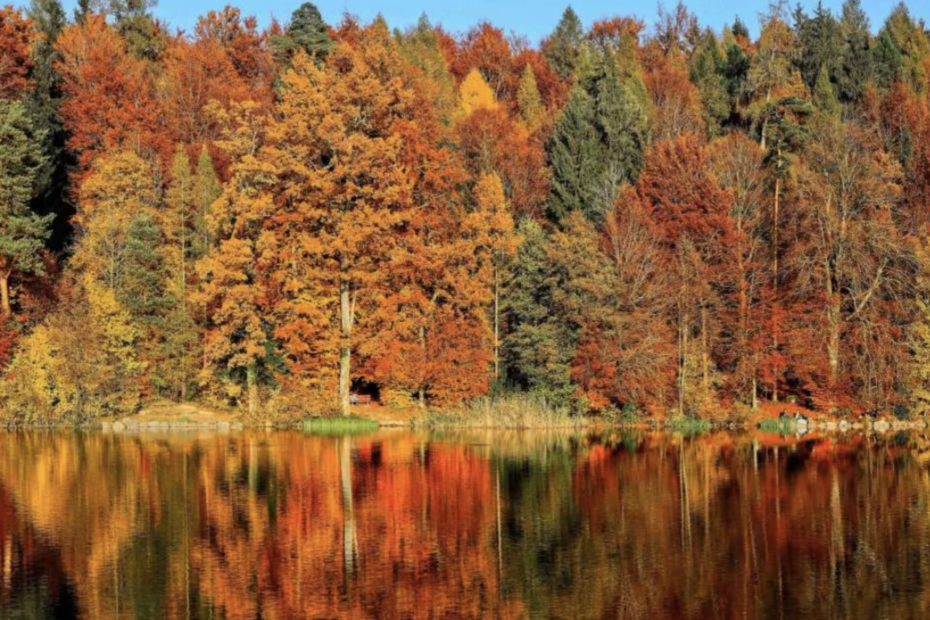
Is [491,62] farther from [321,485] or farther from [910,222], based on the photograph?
[321,485]

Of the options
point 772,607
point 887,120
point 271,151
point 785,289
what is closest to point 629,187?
point 785,289

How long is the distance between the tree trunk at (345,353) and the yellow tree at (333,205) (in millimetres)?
44

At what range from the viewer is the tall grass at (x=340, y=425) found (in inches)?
1980

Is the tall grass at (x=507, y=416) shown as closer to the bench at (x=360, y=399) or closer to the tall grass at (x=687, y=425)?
the tall grass at (x=687, y=425)

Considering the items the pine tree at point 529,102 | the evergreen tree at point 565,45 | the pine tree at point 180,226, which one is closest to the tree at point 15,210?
the pine tree at point 180,226

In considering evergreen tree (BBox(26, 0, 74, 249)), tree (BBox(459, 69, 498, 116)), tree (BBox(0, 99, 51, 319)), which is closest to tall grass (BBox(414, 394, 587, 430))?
tree (BBox(0, 99, 51, 319))

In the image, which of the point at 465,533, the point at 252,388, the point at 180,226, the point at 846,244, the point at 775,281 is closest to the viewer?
the point at 465,533

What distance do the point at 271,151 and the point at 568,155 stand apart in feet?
56.7

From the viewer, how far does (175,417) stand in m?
53.3

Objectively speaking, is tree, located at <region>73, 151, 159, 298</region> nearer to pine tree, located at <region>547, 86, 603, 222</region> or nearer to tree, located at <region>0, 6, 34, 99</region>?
tree, located at <region>0, 6, 34, 99</region>

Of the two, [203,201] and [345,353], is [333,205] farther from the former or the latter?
[203,201]

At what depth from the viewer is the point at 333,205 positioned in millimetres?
53500

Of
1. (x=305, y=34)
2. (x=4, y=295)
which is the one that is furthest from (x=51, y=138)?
(x=305, y=34)

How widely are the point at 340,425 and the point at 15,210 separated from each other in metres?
18.9
